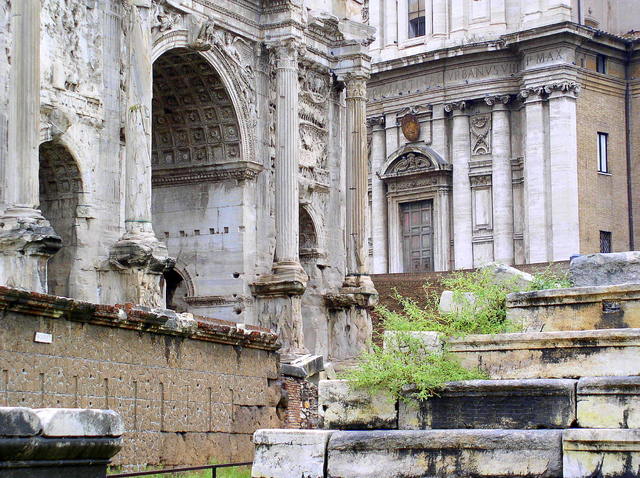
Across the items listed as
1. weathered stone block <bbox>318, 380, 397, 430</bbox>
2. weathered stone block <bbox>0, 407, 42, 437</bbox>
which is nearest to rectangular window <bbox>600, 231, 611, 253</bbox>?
weathered stone block <bbox>318, 380, 397, 430</bbox>

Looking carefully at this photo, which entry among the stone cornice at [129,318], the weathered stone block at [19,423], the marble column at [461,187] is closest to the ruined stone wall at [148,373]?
the stone cornice at [129,318]

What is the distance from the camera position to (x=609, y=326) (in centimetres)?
910

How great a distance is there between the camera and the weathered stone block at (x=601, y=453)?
782cm

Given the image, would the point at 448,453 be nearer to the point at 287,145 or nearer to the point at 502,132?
the point at 287,145

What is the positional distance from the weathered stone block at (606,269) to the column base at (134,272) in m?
11.5

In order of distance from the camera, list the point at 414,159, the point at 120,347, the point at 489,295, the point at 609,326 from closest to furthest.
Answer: the point at 609,326, the point at 489,295, the point at 120,347, the point at 414,159

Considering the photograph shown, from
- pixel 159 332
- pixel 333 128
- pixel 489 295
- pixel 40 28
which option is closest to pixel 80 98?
pixel 40 28

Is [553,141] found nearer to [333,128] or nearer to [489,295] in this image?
[333,128]

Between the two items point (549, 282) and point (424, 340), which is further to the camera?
point (549, 282)

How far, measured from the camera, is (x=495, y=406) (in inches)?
336

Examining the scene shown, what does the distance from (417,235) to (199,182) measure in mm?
17163

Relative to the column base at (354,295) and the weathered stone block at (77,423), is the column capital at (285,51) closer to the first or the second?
the column base at (354,295)

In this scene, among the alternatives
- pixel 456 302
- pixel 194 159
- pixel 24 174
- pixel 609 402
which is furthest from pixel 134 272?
pixel 609 402

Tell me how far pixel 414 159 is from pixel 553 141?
213 inches
